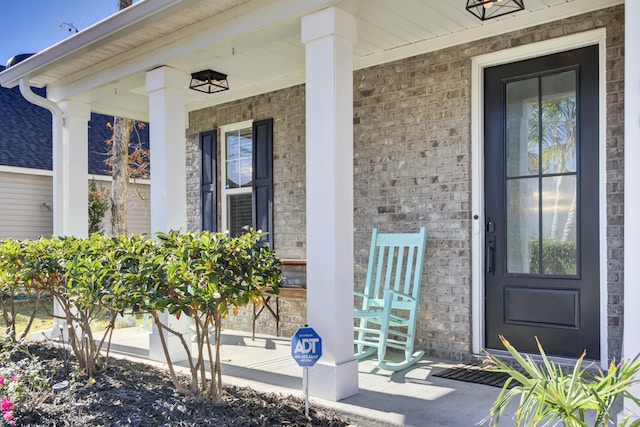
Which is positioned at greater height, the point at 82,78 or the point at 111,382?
the point at 82,78

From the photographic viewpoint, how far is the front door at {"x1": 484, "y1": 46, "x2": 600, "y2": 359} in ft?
12.2

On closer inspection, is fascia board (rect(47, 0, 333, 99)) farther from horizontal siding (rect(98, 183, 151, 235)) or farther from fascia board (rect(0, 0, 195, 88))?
horizontal siding (rect(98, 183, 151, 235))

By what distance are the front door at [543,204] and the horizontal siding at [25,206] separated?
10.1m

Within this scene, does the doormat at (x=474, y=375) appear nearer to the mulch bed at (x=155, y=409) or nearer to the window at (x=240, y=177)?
the mulch bed at (x=155, y=409)

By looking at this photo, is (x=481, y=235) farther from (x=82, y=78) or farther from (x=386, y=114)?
(x=82, y=78)

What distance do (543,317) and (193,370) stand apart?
2442 millimetres

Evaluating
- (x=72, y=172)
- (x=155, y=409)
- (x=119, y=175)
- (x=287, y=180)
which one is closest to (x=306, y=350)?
(x=155, y=409)

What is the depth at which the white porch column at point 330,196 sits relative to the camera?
10.9ft

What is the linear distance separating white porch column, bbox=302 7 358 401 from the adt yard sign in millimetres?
321

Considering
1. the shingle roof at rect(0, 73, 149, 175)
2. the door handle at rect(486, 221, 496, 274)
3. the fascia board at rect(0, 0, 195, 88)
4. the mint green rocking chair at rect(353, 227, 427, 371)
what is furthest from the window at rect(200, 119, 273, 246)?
the shingle roof at rect(0, 73, 149, 175)

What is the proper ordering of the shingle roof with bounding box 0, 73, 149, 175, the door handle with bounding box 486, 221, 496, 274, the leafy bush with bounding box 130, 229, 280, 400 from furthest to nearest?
1. the shingle roof with bounding box 0, 73, 149, 175
2. the door handle with bounding box 486, 221, 496, 274
3. the leafy bush with bounding box 130, 229, 280, 400

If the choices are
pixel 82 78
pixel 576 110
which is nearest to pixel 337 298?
pixel 576 110

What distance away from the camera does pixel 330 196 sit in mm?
3355

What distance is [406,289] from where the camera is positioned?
429 cm
